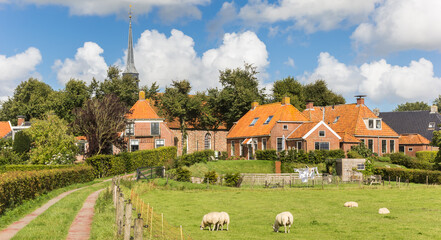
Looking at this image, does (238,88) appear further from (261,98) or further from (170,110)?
(170,110)

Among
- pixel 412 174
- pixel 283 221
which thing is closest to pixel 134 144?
pixel 412 174

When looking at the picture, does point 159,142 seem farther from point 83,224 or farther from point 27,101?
point 83,224

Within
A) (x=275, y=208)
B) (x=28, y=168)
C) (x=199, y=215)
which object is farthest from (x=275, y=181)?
(x=28, y=168)

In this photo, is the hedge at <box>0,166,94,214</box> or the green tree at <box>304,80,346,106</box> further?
the green tree at <box>304,80,346,106</box>

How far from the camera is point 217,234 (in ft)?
65.7

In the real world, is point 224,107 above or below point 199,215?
above

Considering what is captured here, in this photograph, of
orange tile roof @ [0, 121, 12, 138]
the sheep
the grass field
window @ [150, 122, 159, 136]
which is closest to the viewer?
the grass field

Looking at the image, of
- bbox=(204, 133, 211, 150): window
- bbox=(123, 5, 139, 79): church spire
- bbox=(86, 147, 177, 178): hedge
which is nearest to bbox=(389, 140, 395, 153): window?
bbox=(204, 133, 211, 150): window

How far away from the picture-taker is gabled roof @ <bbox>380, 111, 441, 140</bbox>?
7788 centimetres

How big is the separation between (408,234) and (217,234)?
7.90 meters

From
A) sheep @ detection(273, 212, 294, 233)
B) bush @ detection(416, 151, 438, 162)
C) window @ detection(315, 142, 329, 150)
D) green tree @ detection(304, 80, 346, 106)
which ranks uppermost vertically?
green tree @ detection(304, 80, 346, 106)

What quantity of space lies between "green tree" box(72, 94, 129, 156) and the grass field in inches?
508

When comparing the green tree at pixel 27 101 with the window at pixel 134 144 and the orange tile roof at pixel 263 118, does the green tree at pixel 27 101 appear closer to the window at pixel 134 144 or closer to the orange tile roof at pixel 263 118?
the window at pixel 134 144

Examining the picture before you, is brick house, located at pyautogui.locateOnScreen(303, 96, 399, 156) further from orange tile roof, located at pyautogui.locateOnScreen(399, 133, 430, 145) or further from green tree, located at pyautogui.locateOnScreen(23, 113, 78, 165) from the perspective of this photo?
green tree, located at pyautogui.locateOnScreen(23, 113, 78, 165)
